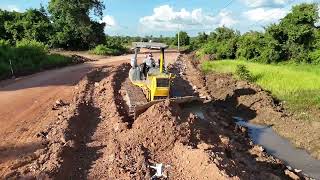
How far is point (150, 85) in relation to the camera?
53.8 ft

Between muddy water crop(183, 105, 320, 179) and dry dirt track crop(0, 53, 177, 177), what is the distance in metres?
5.66

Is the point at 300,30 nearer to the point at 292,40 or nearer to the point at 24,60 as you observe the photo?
the point at 292,40

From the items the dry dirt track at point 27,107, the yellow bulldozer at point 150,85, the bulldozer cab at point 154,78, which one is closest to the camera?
the dry dirt track at point 27,107

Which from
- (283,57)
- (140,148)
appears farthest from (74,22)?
(140,148)

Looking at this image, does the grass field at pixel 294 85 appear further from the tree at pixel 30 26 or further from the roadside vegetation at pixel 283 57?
the tree at pixel 30 26

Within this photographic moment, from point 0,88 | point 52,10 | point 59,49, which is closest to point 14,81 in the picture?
point 0,88

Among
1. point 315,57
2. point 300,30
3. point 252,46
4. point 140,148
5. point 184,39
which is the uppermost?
point 300,30

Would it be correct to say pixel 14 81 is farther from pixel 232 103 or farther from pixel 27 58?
pixel 232 103

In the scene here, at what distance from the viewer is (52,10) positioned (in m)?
56.1

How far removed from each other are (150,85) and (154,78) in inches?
30.4

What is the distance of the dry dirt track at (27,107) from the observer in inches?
494

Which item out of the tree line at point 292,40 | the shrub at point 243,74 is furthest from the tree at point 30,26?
the shrub at point 243,74

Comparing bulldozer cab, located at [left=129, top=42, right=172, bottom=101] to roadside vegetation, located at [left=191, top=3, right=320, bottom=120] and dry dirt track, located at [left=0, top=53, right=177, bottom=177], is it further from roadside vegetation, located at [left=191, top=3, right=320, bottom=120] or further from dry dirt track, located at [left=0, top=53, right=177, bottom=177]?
roadside vegetation, located at [left=191, top=3, right=320, bottom=120]

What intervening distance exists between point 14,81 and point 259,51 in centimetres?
2188
